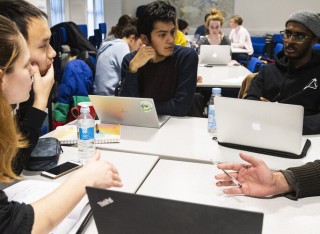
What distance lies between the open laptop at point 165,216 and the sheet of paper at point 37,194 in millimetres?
242

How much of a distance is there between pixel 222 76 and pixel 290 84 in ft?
4.50

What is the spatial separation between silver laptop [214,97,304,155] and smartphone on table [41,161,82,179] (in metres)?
0.66

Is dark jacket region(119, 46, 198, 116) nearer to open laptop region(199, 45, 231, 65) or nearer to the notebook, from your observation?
the notebook

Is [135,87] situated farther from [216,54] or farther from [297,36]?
[216,54]

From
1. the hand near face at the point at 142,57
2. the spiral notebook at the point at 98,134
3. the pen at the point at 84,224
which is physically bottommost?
the pen at the point at 84,224

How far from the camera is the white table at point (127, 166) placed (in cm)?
125

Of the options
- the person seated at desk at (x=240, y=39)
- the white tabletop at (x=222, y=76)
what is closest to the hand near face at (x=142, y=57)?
the white tabletop at (x=222, y=76)

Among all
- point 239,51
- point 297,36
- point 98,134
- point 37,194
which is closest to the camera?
point 37,194

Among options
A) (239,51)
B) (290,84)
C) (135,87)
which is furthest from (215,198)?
(239,51)

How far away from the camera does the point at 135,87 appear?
2209 mm

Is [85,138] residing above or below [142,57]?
below

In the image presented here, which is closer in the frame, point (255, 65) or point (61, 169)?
point (61, 169)

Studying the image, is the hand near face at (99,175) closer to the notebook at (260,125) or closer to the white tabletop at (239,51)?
the notebook at (260,125)

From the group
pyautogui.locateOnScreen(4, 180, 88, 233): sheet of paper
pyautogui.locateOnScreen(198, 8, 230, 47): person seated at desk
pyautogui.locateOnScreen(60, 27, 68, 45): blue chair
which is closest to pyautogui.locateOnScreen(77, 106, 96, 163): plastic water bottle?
pyautogui.locateOnScreen(4, 180, 88, 233): sheet of paper
